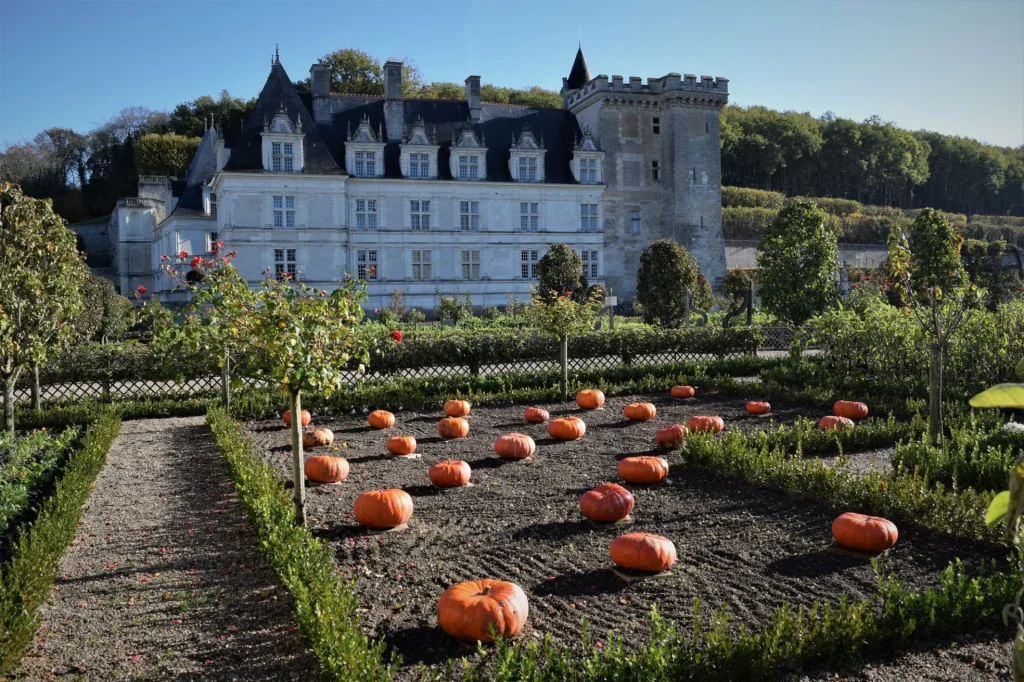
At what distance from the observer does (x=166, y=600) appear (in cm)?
579

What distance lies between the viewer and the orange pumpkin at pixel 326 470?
29.5 feet

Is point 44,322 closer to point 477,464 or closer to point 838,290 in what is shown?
point 477,464

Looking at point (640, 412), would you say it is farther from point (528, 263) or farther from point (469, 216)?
point (528, 263)

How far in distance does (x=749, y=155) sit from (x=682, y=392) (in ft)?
205

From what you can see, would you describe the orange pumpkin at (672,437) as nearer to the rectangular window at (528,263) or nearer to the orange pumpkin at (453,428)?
the orange pumpkin at (453,428)

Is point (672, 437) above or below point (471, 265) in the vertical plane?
below

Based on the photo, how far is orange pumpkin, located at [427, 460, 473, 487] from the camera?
341 inches

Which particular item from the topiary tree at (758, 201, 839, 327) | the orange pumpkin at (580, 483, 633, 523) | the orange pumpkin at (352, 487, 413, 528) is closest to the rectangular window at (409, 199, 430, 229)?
the topiary tree at (758, 201, 839, 327)

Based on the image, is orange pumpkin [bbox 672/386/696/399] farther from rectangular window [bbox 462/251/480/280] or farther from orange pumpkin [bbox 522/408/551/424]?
rectangular window [bbox 462/251/480/280]

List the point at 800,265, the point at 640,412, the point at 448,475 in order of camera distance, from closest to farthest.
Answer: the point at 448,475, the point at 640,412, the point at 800,265

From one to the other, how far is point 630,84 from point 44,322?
1475 inches

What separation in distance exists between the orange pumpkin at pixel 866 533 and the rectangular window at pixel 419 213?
3402cm

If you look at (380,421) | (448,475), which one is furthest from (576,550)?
(380,421)

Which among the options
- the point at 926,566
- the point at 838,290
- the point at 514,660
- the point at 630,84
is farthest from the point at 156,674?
the point at 630,84
